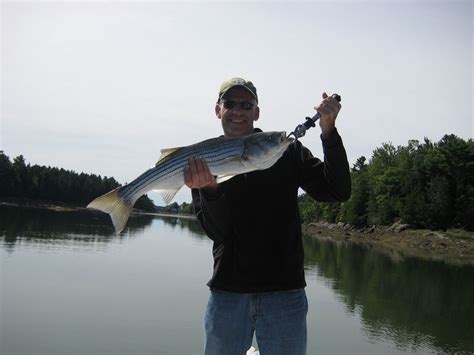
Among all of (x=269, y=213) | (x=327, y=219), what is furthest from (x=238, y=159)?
(x=327, y=219)

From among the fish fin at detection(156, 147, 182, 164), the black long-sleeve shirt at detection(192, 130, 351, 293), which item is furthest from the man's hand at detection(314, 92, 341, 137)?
the fish fin at detection(156, 147, 182, 164)

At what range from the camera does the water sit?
1667cm

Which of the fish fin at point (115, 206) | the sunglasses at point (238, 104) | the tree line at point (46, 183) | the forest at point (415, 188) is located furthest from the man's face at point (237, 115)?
the tree line at point (46, 183)

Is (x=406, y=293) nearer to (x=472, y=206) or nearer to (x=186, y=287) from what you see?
(x=186, y=287)

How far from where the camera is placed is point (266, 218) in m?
4.70

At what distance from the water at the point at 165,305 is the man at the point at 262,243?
1210 cm

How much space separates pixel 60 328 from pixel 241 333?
15347mm

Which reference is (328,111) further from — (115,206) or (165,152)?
(115,206)

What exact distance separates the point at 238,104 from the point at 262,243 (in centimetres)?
169

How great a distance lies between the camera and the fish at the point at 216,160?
4.41 metres

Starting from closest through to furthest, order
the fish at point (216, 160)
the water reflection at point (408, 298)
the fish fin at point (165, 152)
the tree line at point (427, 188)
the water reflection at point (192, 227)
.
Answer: the fish at point (216, 160)
the fish fin at point (165, 152)
the water reflection at point (408, 298)
the tree line at point (427, 188)
the water reflection at point (192, 227)

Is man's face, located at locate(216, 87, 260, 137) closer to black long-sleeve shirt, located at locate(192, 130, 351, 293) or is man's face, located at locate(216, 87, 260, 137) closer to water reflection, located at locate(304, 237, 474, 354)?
black long-sleeve shirt, located at locate(192, 130, 351, 293)

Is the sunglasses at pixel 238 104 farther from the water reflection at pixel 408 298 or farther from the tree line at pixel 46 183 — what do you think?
the tree line at pixel 46 183

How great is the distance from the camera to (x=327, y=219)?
121 m
